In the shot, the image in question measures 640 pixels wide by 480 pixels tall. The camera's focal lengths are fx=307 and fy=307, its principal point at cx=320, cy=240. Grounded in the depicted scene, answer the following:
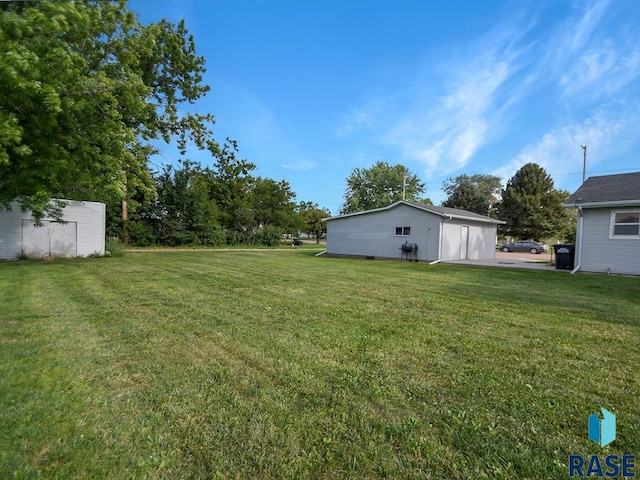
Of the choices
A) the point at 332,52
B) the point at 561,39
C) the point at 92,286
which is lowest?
the point at 92,286

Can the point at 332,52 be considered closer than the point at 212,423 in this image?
No

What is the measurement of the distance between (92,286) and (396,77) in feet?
45.3

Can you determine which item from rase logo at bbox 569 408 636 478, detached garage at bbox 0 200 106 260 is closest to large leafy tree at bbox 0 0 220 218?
detached garage at bbox 0 200 106 260

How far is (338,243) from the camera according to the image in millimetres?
19750

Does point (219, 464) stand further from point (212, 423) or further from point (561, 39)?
point (561, 39)

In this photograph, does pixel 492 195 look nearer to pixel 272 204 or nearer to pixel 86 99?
pixel 272 204

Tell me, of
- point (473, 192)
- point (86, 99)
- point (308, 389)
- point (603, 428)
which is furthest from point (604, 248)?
point (473, 192)

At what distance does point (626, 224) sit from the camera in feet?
35.2

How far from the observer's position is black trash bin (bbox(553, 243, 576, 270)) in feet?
40.3

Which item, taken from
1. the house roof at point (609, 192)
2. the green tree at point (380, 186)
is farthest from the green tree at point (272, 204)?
the house roof at point (609, 192)

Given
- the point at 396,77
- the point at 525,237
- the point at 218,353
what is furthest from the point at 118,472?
the point at 525,237

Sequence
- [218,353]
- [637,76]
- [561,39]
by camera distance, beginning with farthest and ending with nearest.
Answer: [637,76] → [561,39] → [218,353]

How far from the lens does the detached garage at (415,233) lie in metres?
15.8

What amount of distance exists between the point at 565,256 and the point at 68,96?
16.5 meters
